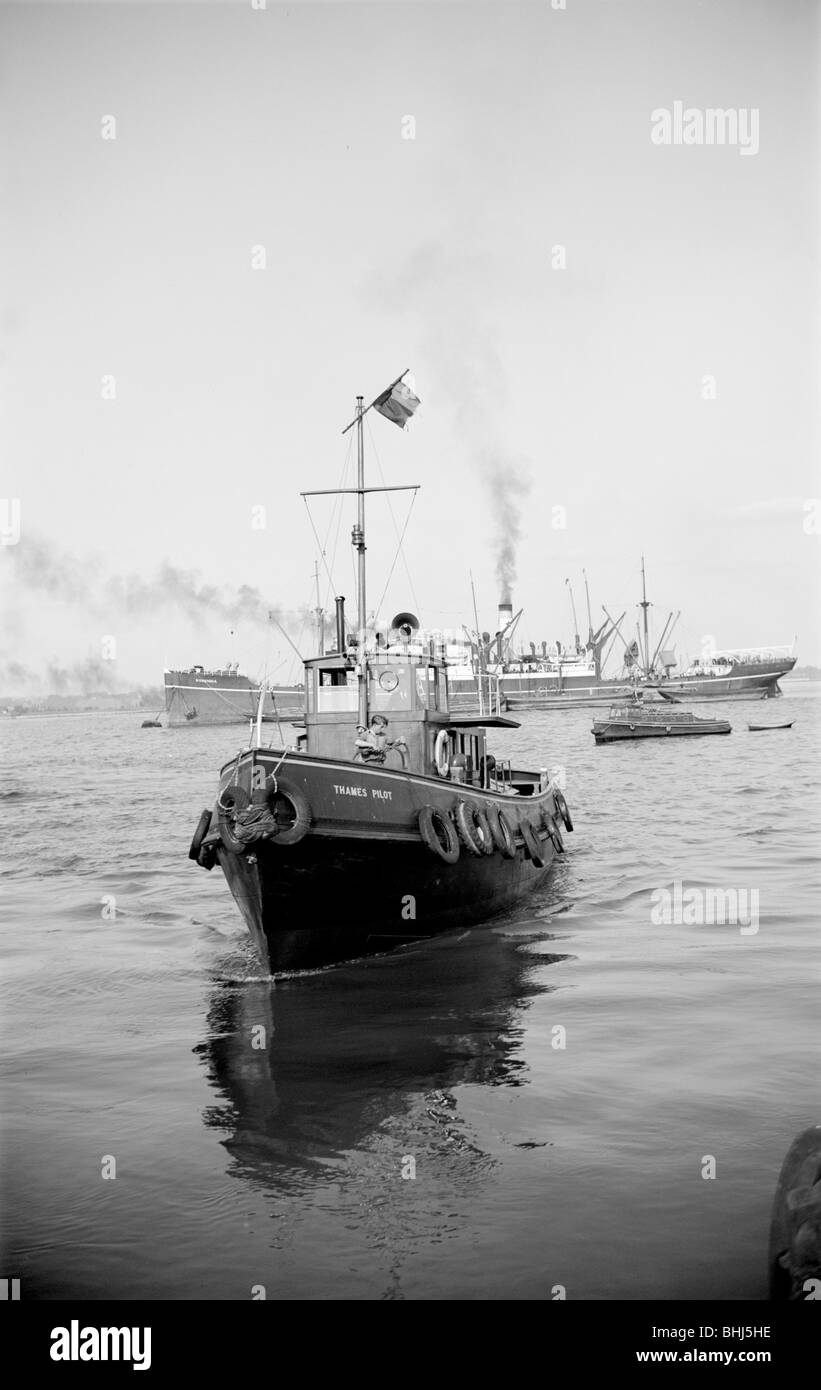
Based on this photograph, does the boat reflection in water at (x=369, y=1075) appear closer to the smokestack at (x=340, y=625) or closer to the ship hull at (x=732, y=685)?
the smokestack at (x=340, y=625)

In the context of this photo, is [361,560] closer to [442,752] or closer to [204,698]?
[442,752]

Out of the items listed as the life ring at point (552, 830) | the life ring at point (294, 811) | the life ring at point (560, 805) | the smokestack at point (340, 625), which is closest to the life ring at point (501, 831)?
the life ring at point (552, 830)

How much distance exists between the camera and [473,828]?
15.4m

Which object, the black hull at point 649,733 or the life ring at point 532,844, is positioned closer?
the life ring at point 532,844

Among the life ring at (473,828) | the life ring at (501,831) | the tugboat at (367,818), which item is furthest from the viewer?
the life ring at (501,831)

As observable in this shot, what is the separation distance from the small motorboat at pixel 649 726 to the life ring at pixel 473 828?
52250mm

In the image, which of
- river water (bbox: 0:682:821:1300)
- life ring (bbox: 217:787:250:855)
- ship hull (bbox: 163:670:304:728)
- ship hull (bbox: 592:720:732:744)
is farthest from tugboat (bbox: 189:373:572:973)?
ship hull (bbox: 163:670:304:728)

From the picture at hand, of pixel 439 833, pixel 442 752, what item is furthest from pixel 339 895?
pixel 442 752

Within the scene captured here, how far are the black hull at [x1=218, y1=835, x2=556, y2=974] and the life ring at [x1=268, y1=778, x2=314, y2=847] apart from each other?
0.25 meters

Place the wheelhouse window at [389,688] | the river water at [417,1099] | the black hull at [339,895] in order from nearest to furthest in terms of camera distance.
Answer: the river water at [417,1099] → the black hull at [339,895] → the wheelhouse window at [389,688]

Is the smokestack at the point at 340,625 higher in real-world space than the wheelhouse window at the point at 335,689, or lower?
higher

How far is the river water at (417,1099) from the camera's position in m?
6.59
